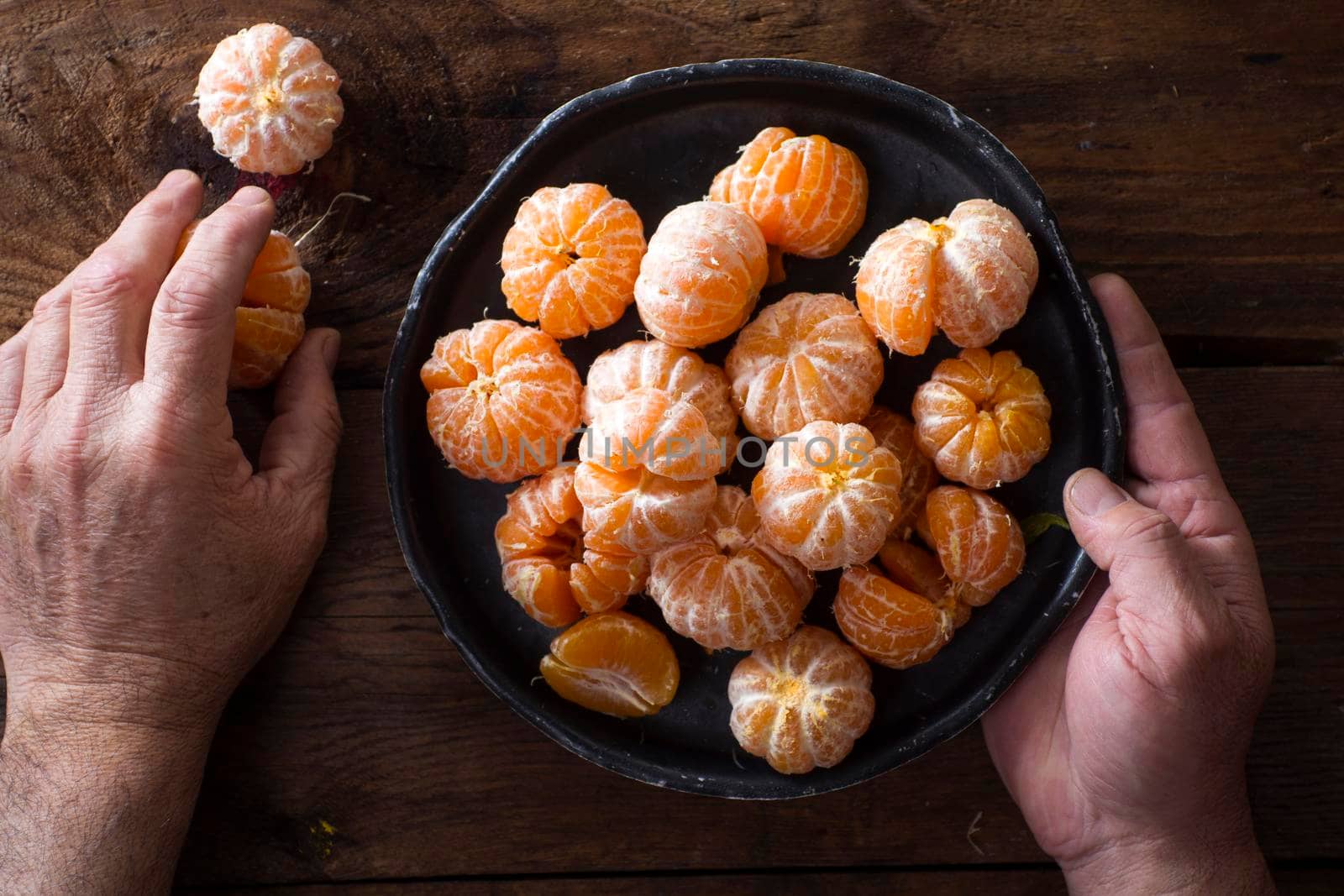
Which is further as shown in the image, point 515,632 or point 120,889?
point 515,632

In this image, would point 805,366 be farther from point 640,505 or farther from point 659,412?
point 640,505

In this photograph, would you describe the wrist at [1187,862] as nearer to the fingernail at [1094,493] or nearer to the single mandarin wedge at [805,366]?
the fingernail at [1094,493]

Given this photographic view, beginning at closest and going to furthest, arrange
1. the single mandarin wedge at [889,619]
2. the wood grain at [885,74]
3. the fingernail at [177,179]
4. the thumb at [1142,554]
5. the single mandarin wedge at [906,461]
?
the thumb at [1142,554], the single mandarin wedge at [889,619], the single mandarin wedge at [906,461], the fingernail at [177,179], the wood grain at [885,74]

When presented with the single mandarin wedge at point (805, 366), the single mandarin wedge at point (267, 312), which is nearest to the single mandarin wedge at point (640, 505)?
the single mandarin wedge at point (805, 366)

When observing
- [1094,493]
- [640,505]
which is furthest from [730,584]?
[1094,493]

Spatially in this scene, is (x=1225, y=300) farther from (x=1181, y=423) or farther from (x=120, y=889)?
(x=120, y=889)

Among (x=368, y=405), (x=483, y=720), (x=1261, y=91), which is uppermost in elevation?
(x=1261, y=91)

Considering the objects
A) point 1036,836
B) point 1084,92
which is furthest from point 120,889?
point 1084,92

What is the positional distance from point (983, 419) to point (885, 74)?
2.99 ft

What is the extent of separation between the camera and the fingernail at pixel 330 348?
2.22m

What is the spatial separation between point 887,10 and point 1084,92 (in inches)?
19.8

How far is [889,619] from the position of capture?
77.2 inches

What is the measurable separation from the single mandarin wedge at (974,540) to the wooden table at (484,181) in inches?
21.0

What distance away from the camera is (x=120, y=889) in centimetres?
204
